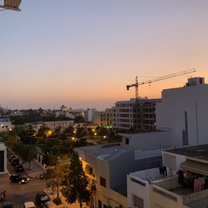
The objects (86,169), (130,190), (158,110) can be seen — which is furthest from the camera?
(158,110)

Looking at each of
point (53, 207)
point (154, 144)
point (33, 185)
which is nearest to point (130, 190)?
point (53, 207)

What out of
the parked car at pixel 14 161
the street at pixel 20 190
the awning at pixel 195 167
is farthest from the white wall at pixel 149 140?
the parked car at pixel 14 161

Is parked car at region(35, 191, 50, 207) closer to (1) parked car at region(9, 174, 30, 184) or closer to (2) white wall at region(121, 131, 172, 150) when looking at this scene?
(1) parked car at region(9, 174, 30, 184)

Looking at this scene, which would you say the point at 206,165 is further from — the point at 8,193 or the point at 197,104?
the point at 8,193

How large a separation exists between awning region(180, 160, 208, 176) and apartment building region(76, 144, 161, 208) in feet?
13.0

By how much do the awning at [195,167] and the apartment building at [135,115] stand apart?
185 feet

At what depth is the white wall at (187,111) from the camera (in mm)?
29141

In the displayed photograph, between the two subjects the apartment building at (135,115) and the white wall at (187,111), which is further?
the apartment building at (135,115)

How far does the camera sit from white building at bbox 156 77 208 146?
1148 inches

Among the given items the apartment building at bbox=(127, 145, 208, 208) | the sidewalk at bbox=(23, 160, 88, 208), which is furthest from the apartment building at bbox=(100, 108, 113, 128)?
the apartment building at bbox=(127, 145, 208, 208)

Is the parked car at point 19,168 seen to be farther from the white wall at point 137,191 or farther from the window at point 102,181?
the white wall at point 137,191

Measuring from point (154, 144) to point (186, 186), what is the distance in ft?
44.0

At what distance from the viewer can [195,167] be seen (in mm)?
16797

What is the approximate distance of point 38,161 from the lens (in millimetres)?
39531
